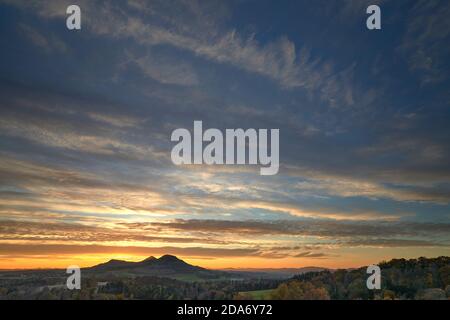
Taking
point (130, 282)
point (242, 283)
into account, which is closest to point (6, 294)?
point (130, 282)

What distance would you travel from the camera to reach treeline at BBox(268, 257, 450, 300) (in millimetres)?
135250

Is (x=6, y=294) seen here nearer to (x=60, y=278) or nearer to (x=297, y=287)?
(x=60, y=278)

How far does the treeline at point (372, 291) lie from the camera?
135250 mm

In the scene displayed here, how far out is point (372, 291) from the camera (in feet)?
482

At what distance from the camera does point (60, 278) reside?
156750 mm
